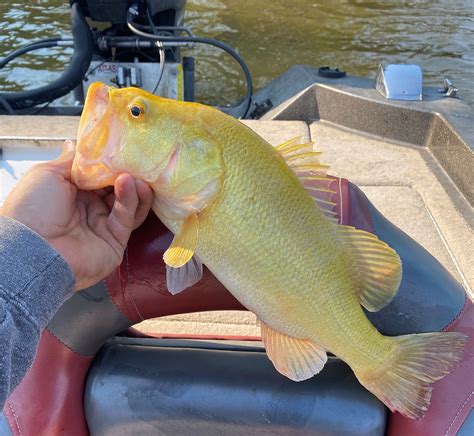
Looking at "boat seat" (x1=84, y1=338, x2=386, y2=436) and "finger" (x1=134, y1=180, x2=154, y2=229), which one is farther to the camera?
"boat seat" (x1=84, y1=338, x2=386, y2=436)

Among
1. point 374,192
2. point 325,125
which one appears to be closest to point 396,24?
point 325,125

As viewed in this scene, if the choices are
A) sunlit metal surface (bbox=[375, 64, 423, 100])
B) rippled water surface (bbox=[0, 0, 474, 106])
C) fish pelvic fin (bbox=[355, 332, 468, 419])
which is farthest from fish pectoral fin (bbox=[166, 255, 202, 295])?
rippled water surface (bbox=[0, 0, 474, 106])

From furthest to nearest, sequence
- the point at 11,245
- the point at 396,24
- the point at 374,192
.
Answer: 1. the point at 396,24
2. the point at 374,192
3. the point at 11,245

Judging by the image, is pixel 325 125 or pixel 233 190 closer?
pixel 233 190

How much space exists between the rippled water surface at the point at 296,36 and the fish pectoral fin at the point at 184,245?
17.2 feet

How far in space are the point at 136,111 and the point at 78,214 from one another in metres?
0.37

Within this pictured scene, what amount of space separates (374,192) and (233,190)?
2105 millimetres

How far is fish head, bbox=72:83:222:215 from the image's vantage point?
124cm

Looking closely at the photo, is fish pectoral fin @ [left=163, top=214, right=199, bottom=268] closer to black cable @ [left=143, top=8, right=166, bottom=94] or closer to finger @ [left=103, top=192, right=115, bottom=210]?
finger @ [left=103, top=192, right=115, bottom=210]

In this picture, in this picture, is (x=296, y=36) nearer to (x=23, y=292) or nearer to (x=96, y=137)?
(x=96, y=137)

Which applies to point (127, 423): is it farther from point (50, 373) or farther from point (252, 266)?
point (252, 266)

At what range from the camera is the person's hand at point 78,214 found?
1.30 metres

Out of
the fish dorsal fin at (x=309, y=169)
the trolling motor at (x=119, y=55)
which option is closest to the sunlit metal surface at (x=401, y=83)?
the trolling motor at (x=119, y=55)

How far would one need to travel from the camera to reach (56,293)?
48.3 inches
